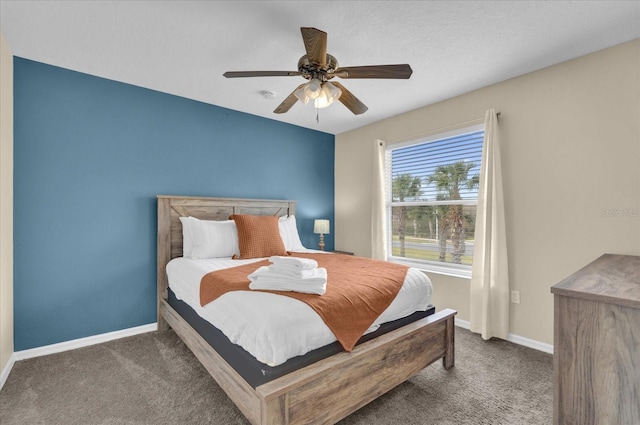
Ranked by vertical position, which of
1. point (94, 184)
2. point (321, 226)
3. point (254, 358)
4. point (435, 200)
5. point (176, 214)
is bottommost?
point (254, 358)

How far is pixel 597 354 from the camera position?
3.67 ft

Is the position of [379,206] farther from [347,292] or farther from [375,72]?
[347,292]

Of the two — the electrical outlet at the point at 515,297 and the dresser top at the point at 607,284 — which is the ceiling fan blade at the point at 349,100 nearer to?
the dresser top at the point at 607,284

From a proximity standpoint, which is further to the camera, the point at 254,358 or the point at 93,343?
the point at 93,343

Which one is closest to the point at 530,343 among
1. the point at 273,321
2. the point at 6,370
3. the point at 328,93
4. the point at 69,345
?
the point at 273,321

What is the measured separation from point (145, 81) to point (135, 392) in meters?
2.60

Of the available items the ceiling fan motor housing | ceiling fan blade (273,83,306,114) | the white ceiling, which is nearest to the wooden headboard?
the white ceiling

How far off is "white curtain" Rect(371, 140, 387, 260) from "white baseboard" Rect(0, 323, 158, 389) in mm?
2658

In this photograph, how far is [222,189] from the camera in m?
3.48

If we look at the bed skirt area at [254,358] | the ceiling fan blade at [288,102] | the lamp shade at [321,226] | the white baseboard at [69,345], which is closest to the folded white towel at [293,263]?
the bed skirt area at [254,358]

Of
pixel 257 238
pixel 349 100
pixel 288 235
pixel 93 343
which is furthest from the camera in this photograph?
pixel 288 235

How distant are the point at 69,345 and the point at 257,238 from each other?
1.81 m

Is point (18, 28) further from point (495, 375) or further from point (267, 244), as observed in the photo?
point (495, 375)

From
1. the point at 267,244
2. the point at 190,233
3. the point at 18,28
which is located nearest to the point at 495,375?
the point at 267,244
